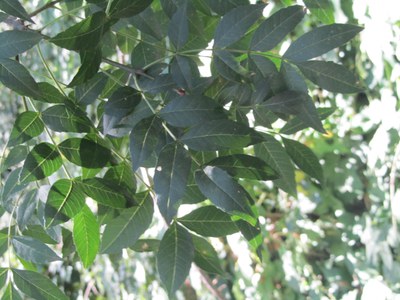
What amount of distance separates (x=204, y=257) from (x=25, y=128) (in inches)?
7.7

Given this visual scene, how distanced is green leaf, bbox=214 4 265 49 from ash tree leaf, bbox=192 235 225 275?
19cm

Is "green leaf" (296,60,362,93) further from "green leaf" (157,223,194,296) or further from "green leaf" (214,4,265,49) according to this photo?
"green leaf" (157,223,194,296)

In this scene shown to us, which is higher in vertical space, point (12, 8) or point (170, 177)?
point (12, 8)

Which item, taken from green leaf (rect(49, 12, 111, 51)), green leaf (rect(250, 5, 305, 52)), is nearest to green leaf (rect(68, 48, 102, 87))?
green leaf (rect(49, 12, 111, 51))

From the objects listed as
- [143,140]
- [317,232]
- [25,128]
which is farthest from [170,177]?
[317,232]

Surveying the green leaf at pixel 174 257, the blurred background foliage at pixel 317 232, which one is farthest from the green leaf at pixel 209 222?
the blurred background foliage at pixel 317 232

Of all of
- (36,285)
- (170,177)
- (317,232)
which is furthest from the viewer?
(317,232)

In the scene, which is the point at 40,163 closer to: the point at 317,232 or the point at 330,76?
the point at 330,76

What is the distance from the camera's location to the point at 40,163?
496mm

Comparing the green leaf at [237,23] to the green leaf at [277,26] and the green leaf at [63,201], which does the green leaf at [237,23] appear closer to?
the green leaf at [277,26]

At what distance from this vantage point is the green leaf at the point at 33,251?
53cm

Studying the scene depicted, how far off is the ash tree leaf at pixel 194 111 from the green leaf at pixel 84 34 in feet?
0.23

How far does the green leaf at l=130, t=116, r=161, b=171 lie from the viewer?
453mm

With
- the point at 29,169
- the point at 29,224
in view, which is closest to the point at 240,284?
the point at 29,224
